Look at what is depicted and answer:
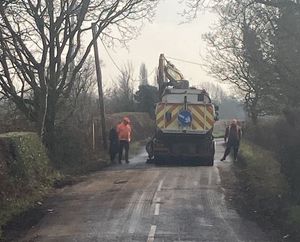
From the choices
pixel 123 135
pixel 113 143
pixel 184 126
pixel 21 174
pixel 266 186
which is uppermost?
pixel 184 126

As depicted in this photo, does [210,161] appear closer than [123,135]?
Yes

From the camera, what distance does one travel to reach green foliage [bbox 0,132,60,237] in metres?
13.4

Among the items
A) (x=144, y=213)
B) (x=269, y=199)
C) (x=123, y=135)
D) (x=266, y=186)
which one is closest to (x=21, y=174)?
(x=144, y=213)

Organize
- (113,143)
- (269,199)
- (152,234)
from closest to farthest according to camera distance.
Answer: (152,234) → (269,199) → (113,143)

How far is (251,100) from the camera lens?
42.9 meters

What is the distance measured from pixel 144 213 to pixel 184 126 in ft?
39.2

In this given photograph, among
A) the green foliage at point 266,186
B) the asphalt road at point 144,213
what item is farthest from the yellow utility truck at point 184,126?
the asphalt road at point 144,213

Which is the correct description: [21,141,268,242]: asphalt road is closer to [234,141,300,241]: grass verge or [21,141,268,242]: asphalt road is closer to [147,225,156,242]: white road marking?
[147,225,156,242]: white road marking

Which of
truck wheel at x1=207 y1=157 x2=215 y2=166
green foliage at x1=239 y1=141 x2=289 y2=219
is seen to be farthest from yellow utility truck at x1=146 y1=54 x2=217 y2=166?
green foliage at x1=239 y1=141 x2=289 y2=219

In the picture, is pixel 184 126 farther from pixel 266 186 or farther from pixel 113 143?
pixel 266 186

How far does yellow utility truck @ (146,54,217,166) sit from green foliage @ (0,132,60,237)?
6.78 metres

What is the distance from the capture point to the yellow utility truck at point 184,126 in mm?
24234

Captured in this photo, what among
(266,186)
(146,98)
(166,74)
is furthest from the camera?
(146,98)

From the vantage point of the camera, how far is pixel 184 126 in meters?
24.3
